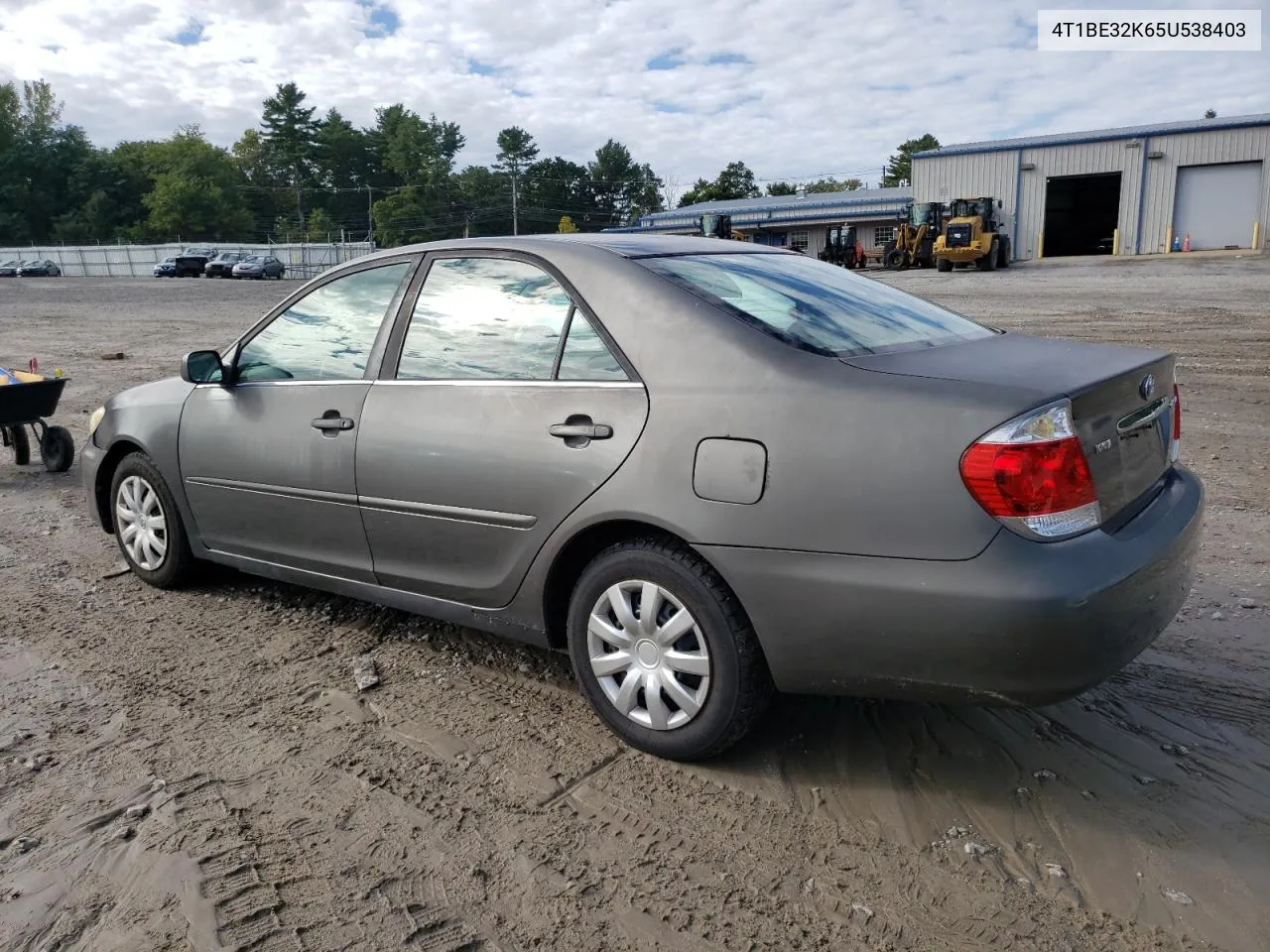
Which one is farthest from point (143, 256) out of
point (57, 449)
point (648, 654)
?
point (648, 654)

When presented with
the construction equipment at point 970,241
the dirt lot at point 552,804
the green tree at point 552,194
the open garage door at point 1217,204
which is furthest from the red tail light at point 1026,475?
the green tree at point 552,194

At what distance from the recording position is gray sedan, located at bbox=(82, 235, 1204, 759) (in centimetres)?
263

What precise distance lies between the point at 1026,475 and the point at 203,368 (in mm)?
3490

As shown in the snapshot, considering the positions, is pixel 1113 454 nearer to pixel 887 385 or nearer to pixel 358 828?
pixel 887 385

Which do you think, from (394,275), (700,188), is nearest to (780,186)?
(700,188)

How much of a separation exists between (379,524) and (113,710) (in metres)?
1.16

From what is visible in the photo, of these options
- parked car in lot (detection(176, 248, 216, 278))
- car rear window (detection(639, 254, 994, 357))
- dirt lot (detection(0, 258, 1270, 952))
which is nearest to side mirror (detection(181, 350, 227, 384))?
dirt lot (detection(0, 258, 1270, 952))

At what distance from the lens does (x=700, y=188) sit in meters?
86.2

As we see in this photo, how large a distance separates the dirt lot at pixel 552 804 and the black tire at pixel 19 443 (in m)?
4.13

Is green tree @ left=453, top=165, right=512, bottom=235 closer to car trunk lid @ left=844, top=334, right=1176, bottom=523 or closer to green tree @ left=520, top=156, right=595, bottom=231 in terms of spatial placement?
green tree @ left=520, top=156, right=595, bottom=231

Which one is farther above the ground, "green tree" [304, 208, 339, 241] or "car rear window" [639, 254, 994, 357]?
"green tree" [304, 208, 339, 241]

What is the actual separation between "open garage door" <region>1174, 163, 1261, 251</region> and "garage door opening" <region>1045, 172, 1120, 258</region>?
3.33 meters

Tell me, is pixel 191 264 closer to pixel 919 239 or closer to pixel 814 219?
pixel 814 219

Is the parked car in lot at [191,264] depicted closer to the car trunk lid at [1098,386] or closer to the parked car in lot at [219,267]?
the parked car in lot at [219,267]
